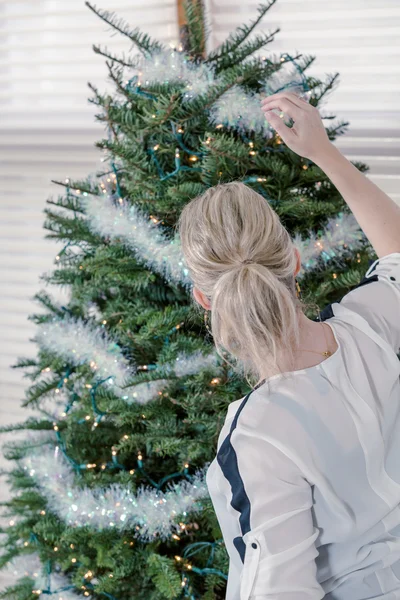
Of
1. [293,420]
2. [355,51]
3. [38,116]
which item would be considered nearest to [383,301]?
[293,420]

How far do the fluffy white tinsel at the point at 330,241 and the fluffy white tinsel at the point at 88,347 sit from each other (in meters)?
0.39

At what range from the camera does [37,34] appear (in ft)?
6.28

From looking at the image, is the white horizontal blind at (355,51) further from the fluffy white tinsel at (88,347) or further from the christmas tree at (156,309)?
the fluffy white tinsel at (88,347)

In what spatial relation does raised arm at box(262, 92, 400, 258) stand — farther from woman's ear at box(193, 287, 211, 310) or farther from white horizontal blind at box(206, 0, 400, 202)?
white horizontal blind at box(206, 0, 400, 202)

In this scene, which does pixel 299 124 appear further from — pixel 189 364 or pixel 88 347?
pixel 88 347

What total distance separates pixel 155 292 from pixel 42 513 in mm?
583

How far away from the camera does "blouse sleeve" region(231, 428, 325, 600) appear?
2.44 feet

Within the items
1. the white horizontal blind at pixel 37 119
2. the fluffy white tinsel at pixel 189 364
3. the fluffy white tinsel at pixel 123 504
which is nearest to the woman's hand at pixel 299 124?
the fluffy white tinsel at pixel 189 364

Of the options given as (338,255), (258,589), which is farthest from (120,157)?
(258,589)

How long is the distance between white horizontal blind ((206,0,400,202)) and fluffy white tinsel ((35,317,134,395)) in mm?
912

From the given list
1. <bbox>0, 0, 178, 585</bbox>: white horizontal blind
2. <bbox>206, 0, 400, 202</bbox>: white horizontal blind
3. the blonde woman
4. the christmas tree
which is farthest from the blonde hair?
<bbox>0, 0, 178, 585</bbox>: white horizontal blind

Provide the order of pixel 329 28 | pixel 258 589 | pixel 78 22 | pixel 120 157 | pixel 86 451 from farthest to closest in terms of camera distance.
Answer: pixel 78 22 → pixel 329 28 → pixel 86 451 → pixel 120 157 → pixel 258 589

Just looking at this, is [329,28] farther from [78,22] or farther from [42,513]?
[42,513]

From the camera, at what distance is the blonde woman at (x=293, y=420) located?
758 mm
